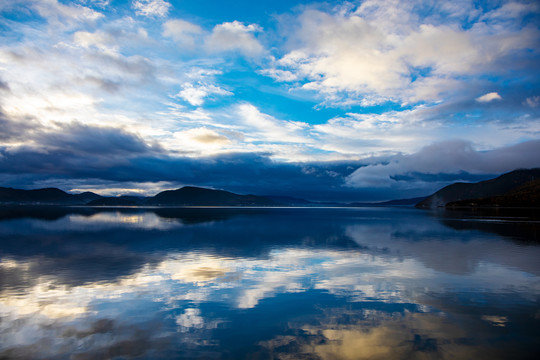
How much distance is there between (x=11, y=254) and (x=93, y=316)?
2690 cm

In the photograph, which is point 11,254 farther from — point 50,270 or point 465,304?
point 465,304

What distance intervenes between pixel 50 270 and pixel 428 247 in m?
41.5

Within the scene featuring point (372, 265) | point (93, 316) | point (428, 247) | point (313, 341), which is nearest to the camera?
point (313, 341)

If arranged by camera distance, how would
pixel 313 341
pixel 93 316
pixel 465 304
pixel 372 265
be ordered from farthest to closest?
pixel 372 265, pixel 465 304, pixel 93 316, pixel 313 341

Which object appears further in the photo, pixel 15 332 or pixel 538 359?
pixel 15 332

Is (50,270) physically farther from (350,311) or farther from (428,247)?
(428,247)

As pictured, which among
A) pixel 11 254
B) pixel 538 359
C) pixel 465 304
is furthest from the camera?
pixel 11 254

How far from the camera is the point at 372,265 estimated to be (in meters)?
28.8

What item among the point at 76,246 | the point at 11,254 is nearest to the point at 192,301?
the point at 11,254

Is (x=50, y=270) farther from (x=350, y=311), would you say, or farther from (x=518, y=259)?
(x=518, y=259)

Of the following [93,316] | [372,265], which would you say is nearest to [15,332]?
[93,316]

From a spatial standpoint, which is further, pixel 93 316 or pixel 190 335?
pixel 93 316

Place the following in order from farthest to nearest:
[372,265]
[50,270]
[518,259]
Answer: [518,259] < [372,265] < [50,270]

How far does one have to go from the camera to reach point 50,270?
26.2 meters
